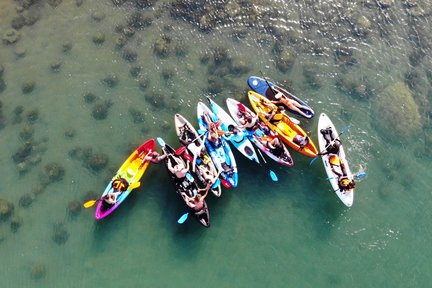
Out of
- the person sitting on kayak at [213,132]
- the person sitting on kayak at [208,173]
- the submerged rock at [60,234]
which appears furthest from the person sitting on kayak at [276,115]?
the submerged rock at [60,234]

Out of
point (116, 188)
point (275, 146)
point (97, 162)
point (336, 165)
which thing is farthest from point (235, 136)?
point (97, 162)

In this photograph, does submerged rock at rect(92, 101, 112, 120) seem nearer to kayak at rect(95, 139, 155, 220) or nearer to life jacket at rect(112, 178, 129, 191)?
kayak at rect(95, 139, 155, 220)

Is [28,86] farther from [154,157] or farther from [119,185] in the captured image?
[154,157]

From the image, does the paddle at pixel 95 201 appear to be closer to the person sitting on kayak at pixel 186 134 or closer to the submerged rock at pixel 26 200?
the submerged rock at pixel 26 200

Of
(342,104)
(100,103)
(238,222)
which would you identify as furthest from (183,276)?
(342,104)

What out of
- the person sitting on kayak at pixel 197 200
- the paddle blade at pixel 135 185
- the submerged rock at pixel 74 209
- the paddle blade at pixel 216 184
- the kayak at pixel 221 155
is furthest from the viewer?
the kayak at pixel 221 155
